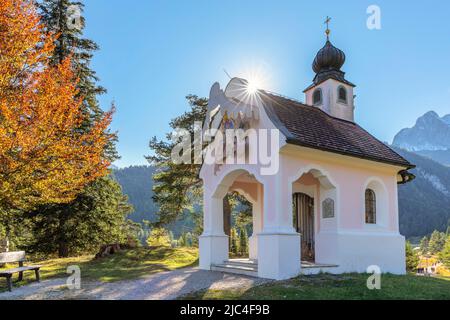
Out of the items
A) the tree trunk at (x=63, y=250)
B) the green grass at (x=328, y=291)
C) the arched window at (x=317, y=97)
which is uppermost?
the arched window at (x=317, y=97)

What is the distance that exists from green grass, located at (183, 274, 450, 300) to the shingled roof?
3.67m

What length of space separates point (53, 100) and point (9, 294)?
5.16m

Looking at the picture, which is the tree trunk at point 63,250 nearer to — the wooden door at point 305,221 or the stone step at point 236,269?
the stone step at point 236,269

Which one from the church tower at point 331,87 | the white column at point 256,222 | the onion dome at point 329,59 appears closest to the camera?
the white column at point 256,222

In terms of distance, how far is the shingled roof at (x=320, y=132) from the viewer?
37.1 ft

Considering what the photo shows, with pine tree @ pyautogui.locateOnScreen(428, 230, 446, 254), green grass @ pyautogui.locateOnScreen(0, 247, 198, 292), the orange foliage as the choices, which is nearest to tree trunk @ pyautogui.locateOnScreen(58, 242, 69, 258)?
green grass @ pyautogui.locateOnScreen(0, 247, 198, 292)

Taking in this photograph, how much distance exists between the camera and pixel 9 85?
437 inches

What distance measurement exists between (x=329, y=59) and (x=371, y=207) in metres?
6.80

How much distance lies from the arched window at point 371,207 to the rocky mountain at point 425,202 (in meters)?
117

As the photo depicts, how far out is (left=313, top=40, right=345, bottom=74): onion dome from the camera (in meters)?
16.9

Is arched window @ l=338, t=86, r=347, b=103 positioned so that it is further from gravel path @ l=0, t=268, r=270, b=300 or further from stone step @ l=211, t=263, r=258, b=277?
gravel path @ l=0, t=268, r=270, b=300

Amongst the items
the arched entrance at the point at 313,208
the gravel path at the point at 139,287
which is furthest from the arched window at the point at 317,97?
the gravel path at the point at 139,287
